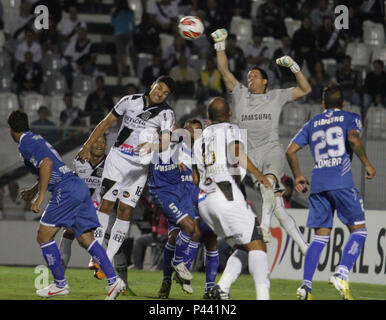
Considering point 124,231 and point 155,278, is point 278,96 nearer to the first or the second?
point 124,231

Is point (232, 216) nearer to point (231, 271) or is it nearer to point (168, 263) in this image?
point (231, 271)

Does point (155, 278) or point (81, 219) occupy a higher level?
point (81, 219)

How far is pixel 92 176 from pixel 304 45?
9.08 metres

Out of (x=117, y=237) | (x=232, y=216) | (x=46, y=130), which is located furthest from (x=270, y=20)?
(x=232, y=216)

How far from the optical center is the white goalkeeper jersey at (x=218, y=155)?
871cm

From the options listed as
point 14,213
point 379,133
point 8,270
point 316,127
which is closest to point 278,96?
point 316,127

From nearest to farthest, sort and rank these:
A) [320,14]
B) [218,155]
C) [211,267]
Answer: [218,155] < [211,267] < [320,14]

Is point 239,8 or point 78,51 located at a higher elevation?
point 239,8

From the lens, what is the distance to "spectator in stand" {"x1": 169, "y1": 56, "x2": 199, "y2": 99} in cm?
1891

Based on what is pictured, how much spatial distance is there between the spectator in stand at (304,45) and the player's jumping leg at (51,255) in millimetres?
11251

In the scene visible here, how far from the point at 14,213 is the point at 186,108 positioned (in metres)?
4.09

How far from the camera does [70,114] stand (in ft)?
56.9

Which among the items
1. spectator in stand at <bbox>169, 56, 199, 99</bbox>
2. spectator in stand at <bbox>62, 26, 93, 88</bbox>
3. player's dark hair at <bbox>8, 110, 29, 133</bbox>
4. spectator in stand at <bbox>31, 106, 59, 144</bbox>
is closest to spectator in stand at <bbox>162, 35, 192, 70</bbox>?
spectator in stand at <bbox>169, 56, 199, 99</bbox>

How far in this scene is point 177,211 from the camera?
1055cm
